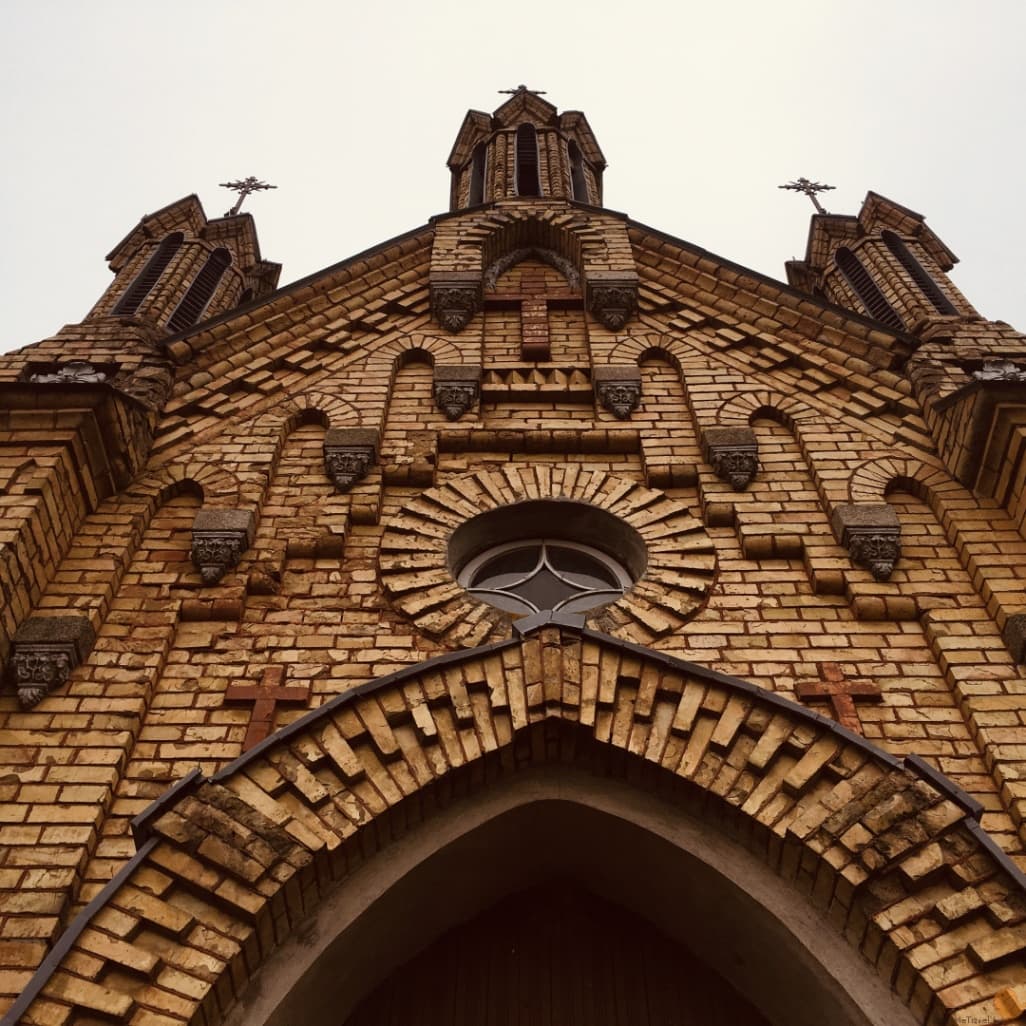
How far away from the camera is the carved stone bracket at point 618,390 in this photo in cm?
675

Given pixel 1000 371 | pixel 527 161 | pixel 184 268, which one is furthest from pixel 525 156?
pixel 1000 371

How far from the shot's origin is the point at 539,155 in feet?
38.6

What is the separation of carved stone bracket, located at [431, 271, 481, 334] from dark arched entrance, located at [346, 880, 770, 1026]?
471 cm

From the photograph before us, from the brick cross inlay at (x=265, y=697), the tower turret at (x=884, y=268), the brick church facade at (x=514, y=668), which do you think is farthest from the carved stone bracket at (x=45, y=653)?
the tower turret at (x=884, y=268)

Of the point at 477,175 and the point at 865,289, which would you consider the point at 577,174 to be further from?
the point at 865,289

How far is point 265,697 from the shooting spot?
4.60 metres

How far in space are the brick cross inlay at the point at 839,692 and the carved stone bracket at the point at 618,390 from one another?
2.64 metres

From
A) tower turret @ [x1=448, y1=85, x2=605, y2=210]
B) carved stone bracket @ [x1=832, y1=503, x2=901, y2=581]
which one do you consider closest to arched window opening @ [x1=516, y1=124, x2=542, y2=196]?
tower turret @ [x1=448, y1=85, x2=605, y2=210]

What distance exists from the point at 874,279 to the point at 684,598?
6328 mm

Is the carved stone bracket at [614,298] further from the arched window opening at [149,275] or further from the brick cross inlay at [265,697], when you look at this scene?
the arched window opening at [149,275]

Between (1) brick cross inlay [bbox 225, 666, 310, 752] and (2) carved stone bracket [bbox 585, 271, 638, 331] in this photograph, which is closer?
(1) brick cross inlay [bbox 225, 666, 310, 752]

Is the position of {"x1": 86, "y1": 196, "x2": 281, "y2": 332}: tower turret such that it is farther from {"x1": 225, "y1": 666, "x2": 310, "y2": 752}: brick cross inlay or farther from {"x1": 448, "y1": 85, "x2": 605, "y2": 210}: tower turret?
{"x1": 225, "y1": 666, "x2": 310, "y2": 752}: brick cross inlay

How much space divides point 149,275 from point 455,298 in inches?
152

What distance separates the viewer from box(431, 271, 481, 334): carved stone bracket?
25.6 ft
